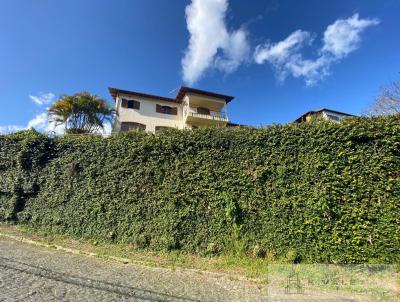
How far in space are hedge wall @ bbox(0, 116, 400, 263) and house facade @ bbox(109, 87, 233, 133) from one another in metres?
15.8

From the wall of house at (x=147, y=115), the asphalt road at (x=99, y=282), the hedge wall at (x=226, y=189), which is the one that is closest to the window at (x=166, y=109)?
the wall of house at (x=147, y=115)

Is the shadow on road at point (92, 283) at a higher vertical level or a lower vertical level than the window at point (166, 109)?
lower

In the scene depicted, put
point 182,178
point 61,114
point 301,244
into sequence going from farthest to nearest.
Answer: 1. point 61,114
2. point 182,178
3. point 301,244

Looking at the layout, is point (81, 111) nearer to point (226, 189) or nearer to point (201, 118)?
point (201, 118)

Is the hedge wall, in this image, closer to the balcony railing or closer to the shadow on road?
the shadow on road

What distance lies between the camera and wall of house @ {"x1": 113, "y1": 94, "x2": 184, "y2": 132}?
25016mm

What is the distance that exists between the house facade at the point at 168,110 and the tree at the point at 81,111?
155cm

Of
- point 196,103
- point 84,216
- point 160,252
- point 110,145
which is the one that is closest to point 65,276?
point 160,252

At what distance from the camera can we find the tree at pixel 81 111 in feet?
79.6

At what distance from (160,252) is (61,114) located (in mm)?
22559

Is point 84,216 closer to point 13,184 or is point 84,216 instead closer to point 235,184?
point 13,184

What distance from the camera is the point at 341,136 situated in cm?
661

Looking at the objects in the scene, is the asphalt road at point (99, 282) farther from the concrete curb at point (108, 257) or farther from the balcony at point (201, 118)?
the balcony at point (201, 118)

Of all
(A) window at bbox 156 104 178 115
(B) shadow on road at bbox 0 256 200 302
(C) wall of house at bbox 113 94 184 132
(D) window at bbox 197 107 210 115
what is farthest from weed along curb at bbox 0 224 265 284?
(D) window at bbox 197 107 210 115
